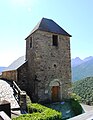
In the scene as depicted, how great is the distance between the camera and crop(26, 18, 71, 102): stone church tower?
1677cm

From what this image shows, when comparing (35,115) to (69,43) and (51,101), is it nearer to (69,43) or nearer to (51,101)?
(51,101)

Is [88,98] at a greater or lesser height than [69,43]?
lesser

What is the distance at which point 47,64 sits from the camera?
17.3 metres

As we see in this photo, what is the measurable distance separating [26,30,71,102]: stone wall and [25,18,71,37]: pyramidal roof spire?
16.8 inches

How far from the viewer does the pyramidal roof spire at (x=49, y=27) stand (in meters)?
17.8

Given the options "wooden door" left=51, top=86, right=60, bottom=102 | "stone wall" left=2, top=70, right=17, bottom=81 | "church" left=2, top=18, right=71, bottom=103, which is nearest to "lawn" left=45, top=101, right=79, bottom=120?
"wooden door" left=51, top=86, right=60, bottom=102

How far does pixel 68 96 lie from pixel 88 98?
16279 mm

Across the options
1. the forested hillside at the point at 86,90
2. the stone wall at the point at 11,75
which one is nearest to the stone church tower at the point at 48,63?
the stone wall at the point at 11,75

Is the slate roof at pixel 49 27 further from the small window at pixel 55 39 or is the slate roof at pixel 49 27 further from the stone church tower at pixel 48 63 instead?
the small window at pixel 55 39

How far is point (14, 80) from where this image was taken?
17.9m

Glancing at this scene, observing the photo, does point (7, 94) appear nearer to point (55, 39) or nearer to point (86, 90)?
point (55, 39)

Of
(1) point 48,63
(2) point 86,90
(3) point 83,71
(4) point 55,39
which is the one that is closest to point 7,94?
(1) point 48,63

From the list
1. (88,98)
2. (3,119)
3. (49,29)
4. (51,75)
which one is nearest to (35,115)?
(3,119)

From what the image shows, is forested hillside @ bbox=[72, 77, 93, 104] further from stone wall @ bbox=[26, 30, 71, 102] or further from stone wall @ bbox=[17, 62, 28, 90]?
stone wall @ bbox=[17, 62, 28, 90]
